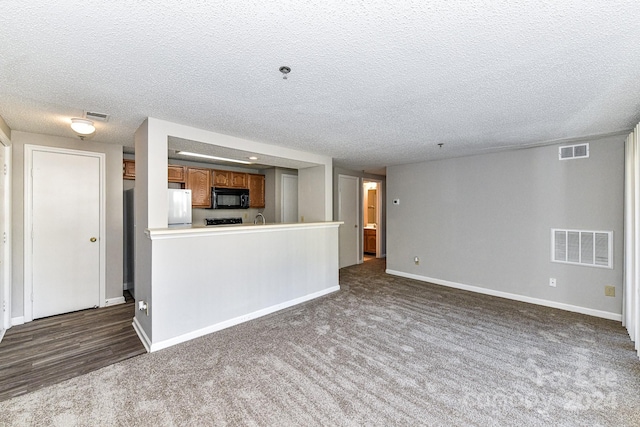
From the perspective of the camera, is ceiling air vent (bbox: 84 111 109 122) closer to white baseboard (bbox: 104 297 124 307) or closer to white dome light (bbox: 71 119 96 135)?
white dome light (bbox: 71 119 96 135)

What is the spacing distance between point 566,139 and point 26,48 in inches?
204

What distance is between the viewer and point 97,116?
2.67 m

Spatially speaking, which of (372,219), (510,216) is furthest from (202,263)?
(372,219)

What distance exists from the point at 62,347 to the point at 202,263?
1513 mm

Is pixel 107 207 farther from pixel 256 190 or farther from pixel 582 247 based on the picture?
pixel 582 247

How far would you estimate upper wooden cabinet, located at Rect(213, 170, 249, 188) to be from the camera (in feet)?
17.1

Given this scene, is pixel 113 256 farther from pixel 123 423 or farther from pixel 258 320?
pixel 123 423

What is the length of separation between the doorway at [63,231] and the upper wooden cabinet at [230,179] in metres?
1.74

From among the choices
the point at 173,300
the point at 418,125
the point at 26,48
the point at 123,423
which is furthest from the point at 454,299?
the point at 26,48

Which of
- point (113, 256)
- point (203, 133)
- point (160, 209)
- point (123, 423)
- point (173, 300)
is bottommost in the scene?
point (123, 423)

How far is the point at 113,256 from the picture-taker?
13.0 ft

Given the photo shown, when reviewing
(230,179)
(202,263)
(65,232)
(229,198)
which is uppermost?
(230,179)

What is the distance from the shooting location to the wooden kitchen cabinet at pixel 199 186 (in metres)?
4.86

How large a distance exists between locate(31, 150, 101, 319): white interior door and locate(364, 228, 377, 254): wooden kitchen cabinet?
6.22 m
